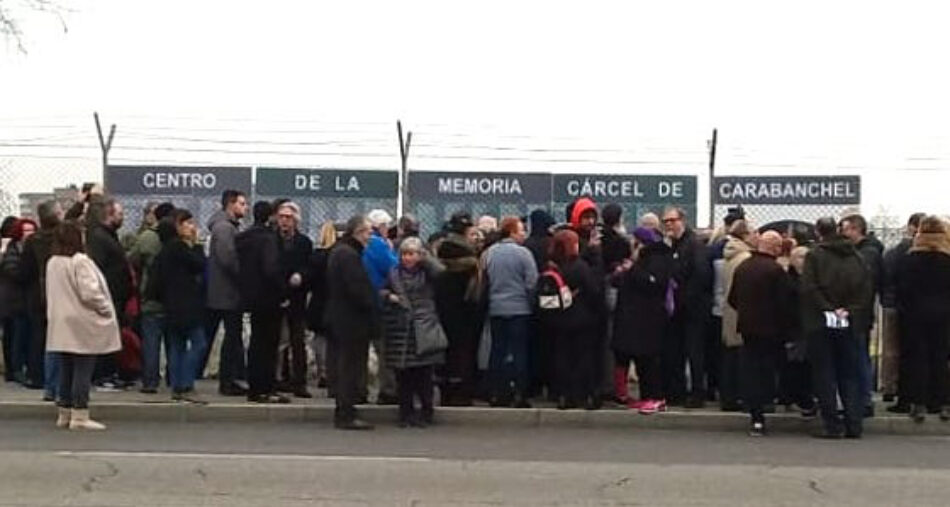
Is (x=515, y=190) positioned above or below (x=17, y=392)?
above

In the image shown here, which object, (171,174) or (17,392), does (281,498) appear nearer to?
(17,392)

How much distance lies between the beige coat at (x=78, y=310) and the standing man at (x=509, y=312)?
138 inches

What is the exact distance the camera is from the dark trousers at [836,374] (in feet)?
42.8

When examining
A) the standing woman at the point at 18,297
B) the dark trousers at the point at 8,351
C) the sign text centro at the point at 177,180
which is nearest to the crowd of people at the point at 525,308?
the standing woman at the point at 18,297

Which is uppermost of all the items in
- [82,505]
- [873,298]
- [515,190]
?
[515,190]

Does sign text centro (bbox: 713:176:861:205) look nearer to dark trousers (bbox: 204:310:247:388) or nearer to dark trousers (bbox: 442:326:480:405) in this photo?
dark trousers (bbox: 442:326:480:405)

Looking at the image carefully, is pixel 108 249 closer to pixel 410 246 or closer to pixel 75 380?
pixel 75 380

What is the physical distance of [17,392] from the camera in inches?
576

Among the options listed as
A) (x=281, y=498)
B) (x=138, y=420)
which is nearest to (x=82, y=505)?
(x=281, y=498)

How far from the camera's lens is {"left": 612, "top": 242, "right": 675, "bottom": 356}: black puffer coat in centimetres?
1373

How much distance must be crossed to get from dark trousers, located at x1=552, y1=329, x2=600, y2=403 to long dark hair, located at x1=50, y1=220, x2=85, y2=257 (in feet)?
14.5

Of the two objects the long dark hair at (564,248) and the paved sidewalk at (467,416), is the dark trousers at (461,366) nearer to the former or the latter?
the paved sidewalk at (467,416)

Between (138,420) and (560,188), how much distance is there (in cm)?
806

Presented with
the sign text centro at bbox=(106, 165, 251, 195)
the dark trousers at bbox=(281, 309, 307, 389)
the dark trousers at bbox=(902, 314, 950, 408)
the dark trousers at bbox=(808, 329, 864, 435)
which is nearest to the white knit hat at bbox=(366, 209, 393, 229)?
the dark trousers at bbox=(281, 309, 307, 389)
